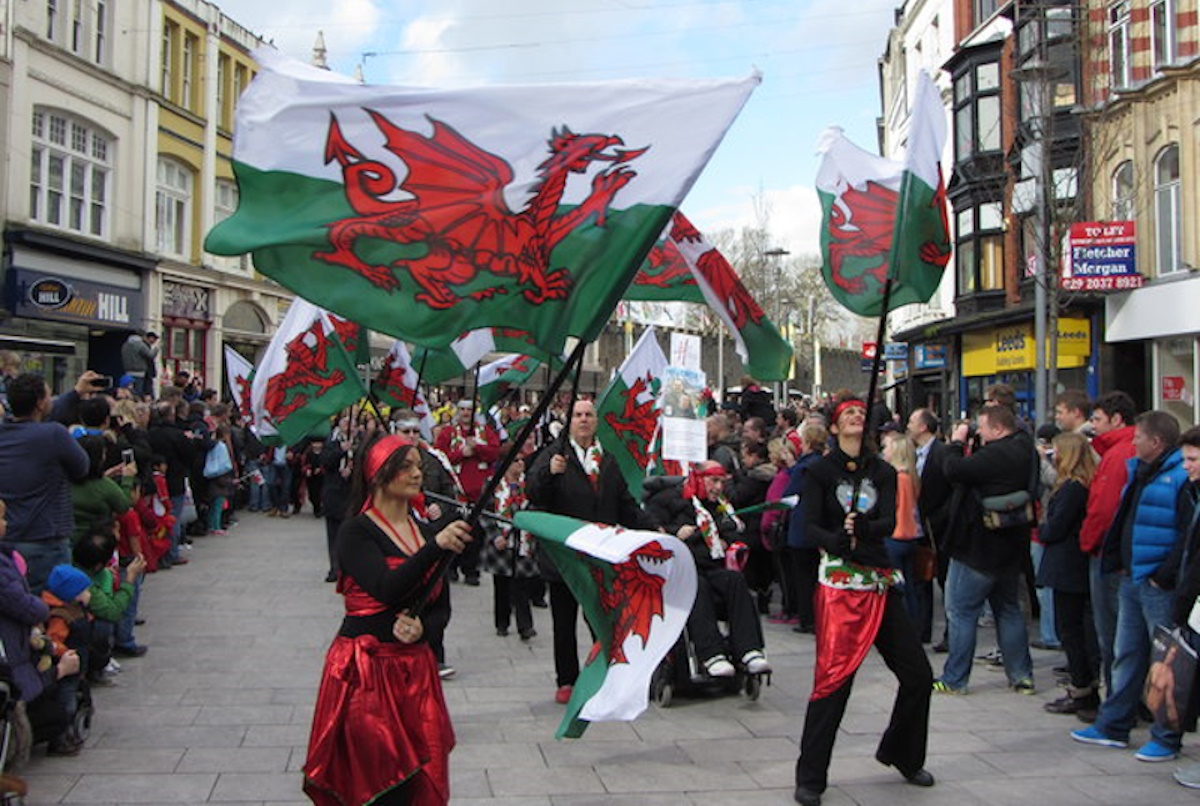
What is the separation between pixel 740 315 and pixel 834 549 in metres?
1.48

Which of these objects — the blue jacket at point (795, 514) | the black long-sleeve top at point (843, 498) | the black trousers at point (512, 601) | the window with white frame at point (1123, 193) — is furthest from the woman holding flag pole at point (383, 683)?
the window with white frame at point (1123, 193)

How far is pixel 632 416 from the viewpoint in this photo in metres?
9.64

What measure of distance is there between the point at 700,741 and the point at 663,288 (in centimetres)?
327

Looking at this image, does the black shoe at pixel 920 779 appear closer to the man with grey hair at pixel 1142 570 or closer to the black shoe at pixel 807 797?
the black shoe at pixel 807 797

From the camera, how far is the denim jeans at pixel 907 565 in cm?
912

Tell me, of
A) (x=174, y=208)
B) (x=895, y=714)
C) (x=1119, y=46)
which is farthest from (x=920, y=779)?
(x=174, y=208)

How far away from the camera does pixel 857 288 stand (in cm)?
656

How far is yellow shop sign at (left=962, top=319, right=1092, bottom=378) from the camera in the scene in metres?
23.4

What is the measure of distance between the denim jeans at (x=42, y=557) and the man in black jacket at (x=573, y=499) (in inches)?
116

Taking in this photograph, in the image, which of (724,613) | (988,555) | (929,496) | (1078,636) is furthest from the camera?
(929,496)

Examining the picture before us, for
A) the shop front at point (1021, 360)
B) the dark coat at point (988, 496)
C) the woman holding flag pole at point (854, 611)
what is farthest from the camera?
the shop front at point (1021, 360)

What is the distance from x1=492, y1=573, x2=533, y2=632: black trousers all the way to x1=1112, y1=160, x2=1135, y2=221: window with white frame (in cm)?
1653

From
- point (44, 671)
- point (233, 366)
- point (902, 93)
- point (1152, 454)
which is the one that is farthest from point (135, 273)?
point (1152, 454)

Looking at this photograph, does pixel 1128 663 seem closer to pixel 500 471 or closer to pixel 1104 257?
pixel 500 471
